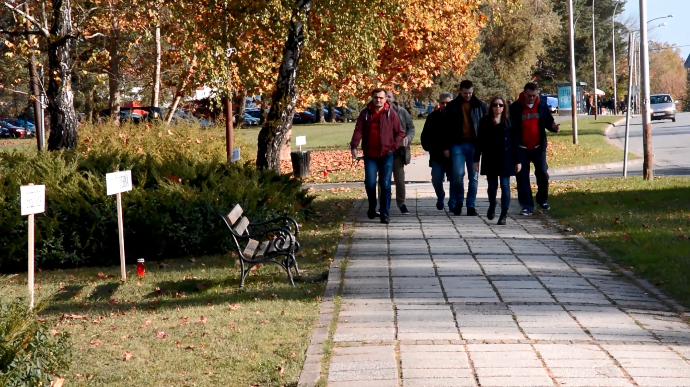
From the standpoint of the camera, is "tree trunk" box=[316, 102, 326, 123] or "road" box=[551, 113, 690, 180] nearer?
"road" box=[551, 113, 690, 180]

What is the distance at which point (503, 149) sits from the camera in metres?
13.4

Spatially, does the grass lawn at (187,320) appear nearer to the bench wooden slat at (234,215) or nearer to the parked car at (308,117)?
the bench wooden slat at (234,215)

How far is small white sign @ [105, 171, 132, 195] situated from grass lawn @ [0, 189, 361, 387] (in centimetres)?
98

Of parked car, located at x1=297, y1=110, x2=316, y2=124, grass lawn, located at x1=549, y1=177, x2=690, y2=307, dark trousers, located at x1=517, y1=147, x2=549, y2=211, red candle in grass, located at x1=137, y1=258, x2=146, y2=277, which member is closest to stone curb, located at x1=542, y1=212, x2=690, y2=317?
grass lawn, located at x1=549, y1=177, x2=690, y2=307

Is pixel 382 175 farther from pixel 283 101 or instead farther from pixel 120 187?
pixel 120 187

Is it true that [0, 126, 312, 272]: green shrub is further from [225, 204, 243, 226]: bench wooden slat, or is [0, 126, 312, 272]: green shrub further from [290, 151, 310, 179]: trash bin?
[290, 151, 310, 179]: trash bin

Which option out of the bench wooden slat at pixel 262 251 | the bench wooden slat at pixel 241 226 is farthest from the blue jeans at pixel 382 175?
the bench wooden slat at pixel 262 251

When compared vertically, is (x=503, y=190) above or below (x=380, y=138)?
below

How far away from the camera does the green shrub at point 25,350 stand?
15.2ft

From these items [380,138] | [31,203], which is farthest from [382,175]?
[31,203]

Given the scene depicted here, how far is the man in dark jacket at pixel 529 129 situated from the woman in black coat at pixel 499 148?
0.69 metres

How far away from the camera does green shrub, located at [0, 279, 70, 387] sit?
4637 millimetres

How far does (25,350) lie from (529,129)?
35.1ft

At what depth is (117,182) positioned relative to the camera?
10.5m
